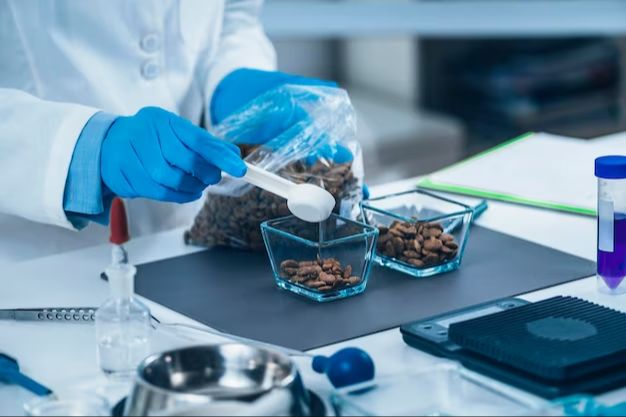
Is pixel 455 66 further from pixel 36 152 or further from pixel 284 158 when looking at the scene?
pixel 36 152

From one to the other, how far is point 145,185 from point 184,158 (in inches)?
2.9

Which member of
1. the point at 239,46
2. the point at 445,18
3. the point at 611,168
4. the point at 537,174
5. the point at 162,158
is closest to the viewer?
the point at 611,168

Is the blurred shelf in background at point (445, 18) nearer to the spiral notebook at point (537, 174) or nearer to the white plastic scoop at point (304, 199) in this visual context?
the spiral notebook at point (537, 174)

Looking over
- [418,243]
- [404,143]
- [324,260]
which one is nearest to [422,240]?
[418,243]

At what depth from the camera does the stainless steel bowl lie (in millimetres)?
758

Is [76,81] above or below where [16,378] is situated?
above

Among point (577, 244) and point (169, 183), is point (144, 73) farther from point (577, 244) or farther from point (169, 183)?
point (577, 244)

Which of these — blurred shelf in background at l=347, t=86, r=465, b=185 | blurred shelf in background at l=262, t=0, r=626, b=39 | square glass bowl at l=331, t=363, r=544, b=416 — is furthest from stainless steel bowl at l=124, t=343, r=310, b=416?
blurred shelf in background at l=262, t=0, r=626, b=39

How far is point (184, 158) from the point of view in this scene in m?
1.11

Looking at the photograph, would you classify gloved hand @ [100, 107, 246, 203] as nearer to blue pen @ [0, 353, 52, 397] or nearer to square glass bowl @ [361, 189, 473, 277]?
square glass bowl @ [361, 189, 473, 277]

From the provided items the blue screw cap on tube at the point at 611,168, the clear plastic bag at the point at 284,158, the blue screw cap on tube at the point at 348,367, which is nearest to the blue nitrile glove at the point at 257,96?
the clear plastic bag at the point at 284,158

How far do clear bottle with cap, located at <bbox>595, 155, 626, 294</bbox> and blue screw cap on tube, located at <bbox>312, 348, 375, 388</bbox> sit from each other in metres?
0.32

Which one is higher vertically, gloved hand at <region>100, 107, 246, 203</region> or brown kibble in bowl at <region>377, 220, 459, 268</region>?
gloved hand at <region>100, 107, 246, 203</region>

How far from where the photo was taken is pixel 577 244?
124 centimetres
